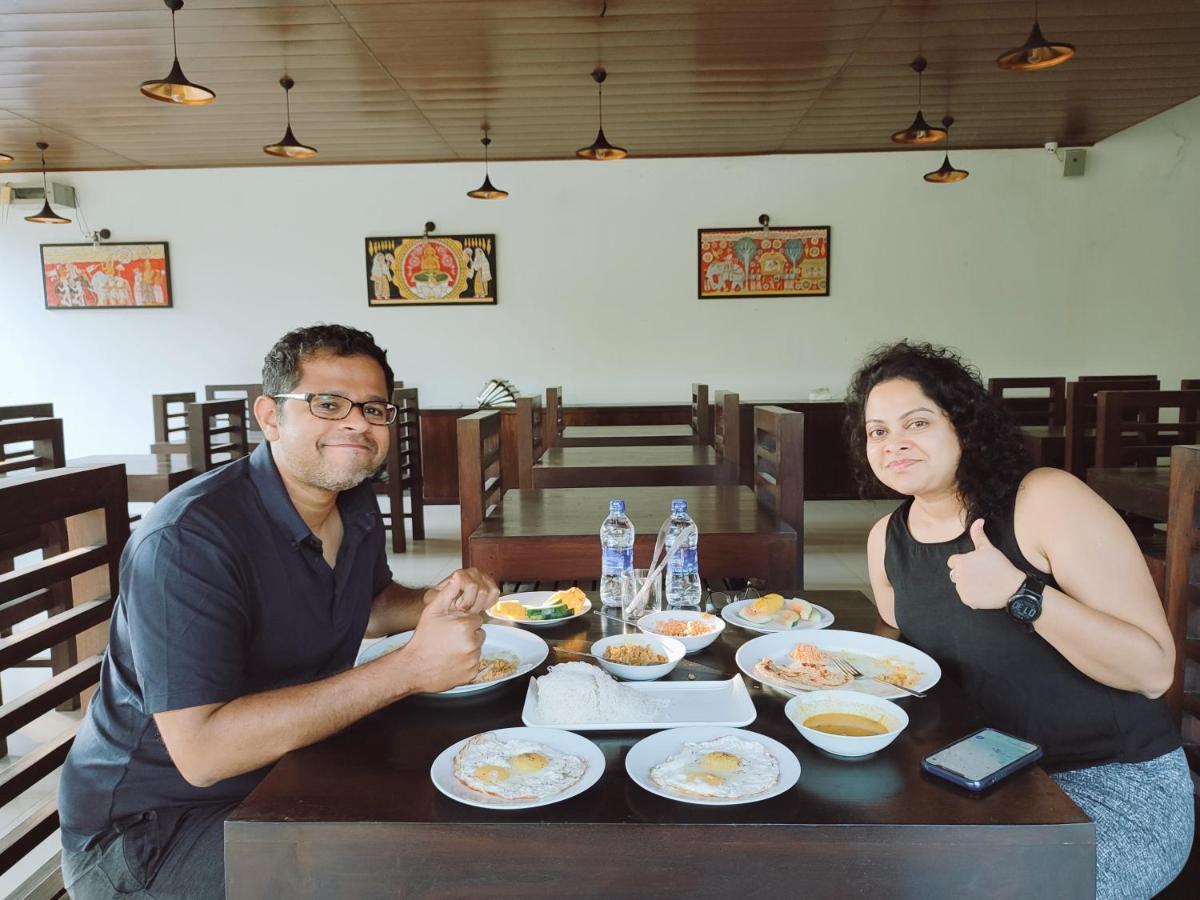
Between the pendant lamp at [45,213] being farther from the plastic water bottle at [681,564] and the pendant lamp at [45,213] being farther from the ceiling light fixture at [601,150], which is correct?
the plastic water bottle at [681,564]

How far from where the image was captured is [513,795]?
2.85ft

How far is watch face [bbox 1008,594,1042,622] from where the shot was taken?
1.16 meters

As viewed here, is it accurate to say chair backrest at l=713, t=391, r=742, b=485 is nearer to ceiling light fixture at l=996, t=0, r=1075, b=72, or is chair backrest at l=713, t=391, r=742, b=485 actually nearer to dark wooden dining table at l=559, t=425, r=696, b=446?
dark wooden dining table at l=559, t=425, r=696, b=446

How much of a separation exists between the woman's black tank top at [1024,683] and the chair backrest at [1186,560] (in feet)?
0.63

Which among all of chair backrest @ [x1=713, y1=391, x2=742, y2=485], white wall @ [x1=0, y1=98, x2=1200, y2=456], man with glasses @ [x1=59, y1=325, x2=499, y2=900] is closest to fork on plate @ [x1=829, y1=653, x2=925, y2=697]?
man with glasses @ [x1=59, y1=325, x2=499, y2=900]

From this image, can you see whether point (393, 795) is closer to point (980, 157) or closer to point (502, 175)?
point (502, 175)

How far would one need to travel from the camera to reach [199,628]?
1.08 m

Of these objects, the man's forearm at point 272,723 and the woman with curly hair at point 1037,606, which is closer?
the man's forearm at point 272,723

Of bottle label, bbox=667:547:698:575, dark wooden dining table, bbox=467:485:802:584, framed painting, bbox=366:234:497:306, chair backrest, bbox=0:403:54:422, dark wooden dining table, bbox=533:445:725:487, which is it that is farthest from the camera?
framed painting, bbox=366:234:497:306

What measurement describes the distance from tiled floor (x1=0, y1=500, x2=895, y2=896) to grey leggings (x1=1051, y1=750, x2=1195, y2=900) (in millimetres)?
1110

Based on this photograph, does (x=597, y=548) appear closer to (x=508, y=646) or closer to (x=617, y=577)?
(x=617, y=577)

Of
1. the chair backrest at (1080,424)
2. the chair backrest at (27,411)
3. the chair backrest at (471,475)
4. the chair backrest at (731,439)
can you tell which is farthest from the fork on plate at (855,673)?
the chair backrest at (27,411)

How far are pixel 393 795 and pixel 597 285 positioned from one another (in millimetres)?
6632

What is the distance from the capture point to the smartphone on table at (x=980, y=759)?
34.4 inches
